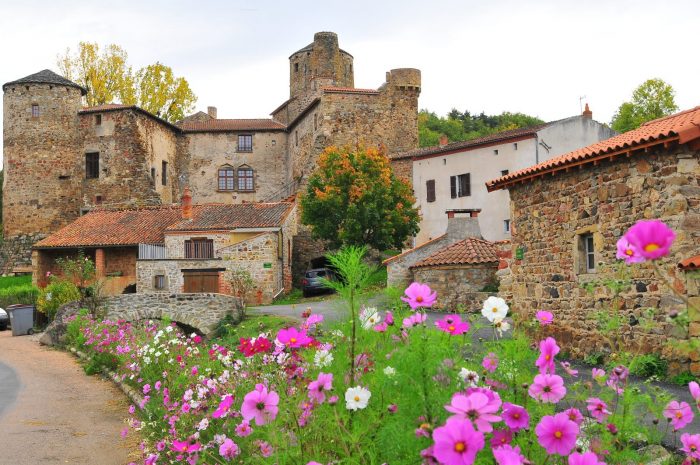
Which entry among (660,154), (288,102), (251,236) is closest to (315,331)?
(660,154)

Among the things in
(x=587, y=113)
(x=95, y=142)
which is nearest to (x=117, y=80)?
(x=95, y=142)

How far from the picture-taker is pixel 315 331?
556 cm

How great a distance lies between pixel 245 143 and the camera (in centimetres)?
4975

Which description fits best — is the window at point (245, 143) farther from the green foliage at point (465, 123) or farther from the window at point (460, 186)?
the window at point (460, 186)

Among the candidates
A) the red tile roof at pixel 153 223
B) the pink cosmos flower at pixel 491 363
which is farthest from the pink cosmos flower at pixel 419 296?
the red tile roof at pixel 153 223

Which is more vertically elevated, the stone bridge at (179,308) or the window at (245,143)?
the window at (245,143)

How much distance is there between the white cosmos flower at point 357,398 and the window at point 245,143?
154 feet

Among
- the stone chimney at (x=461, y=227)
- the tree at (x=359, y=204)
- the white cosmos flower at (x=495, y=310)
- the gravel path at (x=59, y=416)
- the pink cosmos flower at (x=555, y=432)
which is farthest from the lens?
the tree at (x=359, y=204)

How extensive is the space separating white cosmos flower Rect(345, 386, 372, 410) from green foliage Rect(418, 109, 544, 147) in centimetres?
5660

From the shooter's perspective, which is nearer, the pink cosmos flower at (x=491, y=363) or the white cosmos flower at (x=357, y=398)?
the white cosmos flower at (x=357, y=398)

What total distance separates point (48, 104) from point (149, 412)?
41083mm

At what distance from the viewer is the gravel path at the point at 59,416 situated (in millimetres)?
8570

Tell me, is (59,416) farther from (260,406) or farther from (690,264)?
(690,264)

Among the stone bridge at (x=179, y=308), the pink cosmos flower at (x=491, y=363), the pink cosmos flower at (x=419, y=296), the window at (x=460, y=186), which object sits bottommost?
the stone bridge at (x=179, y=308)
